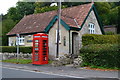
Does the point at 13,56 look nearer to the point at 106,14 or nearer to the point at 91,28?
the point at 91,28

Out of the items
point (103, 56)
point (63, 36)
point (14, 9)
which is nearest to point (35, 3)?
point (14, 9)

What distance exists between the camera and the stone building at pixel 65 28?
66.7ft

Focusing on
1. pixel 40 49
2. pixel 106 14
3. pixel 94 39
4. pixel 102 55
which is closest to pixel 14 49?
pixel 40 49

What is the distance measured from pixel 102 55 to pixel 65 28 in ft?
22.7

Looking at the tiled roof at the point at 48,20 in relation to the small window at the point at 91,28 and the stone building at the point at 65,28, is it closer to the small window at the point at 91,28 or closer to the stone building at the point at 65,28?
the stone building at the point at 65,28

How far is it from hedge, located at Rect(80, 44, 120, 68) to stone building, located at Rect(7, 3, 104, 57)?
505 centimetres

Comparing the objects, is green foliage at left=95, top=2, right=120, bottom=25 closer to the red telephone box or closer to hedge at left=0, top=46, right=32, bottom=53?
hedge at left=0, top=46, right=32, bottom=53

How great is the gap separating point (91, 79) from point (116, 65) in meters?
4.35

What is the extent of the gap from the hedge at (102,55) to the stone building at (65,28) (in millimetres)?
5051

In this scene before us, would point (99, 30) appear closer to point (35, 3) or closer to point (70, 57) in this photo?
point (70, 57)

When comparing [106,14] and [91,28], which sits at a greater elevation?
[106,14]

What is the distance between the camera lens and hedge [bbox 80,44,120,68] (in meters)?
14.1

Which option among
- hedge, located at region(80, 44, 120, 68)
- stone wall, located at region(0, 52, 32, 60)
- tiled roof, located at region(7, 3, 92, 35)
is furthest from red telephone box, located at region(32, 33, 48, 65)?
stone wall, located at region(0, 52, 32, 60)

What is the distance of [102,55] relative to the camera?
1471 cm
